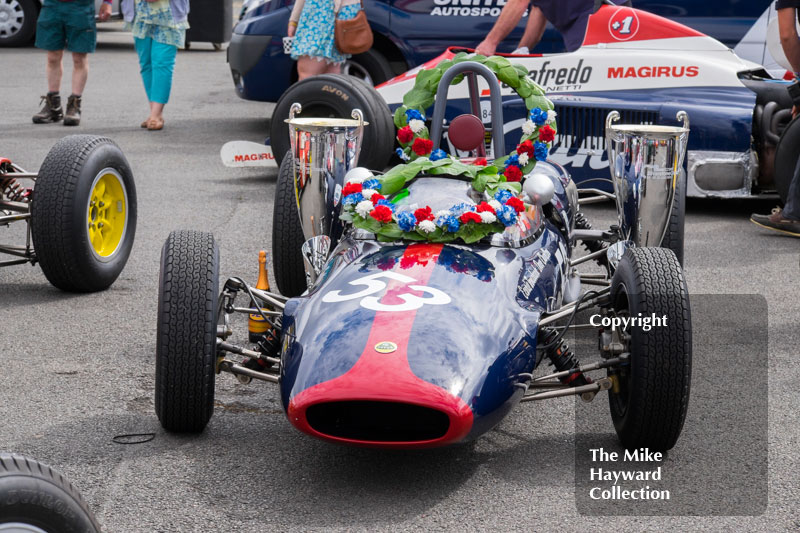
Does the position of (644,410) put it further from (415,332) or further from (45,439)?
(45,439)

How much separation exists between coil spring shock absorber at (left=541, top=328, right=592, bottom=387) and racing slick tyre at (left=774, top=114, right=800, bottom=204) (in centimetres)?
391

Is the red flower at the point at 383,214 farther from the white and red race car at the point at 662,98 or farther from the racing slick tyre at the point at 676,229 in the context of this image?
the white and red race car at the point at 662,98

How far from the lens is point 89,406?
14.3 feet

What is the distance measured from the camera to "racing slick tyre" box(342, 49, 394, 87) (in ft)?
31.8

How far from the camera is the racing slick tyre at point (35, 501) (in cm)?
231

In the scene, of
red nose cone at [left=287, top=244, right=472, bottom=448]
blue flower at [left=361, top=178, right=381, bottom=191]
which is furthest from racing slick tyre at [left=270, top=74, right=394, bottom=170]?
red nose cone at [left=287, top=244, right=472, bottom=448]

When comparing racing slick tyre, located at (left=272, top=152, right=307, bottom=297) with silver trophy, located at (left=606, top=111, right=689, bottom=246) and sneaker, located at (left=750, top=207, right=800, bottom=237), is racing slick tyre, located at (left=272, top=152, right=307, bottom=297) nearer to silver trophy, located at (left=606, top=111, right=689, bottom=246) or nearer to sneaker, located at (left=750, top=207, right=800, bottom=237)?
silver trophy, located at (left=606, top=111, right=689, bottom=246)

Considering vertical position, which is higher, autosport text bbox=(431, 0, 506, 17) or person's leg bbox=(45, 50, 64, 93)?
autosport text bbox=(431, 0, 506, 17)

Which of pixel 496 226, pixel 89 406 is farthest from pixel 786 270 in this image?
pixel 89 406

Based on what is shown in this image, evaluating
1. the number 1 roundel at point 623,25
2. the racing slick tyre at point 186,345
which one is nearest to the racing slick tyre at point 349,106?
the number 1 roundel at point 623,25

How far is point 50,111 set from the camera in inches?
433

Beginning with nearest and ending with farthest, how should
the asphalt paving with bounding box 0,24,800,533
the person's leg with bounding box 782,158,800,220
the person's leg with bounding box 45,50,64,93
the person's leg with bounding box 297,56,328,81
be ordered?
the asphalt paving with bounding box 0,24,800,533
the person's leg with bounding box 782,158,800,220
the person's leg with bounding box 297,56,328,81
the person's leg with bounding box 45,50,64,93

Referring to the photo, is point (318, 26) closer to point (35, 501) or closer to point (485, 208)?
point (485, 208)

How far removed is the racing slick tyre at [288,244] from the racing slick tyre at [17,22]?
12285mm
